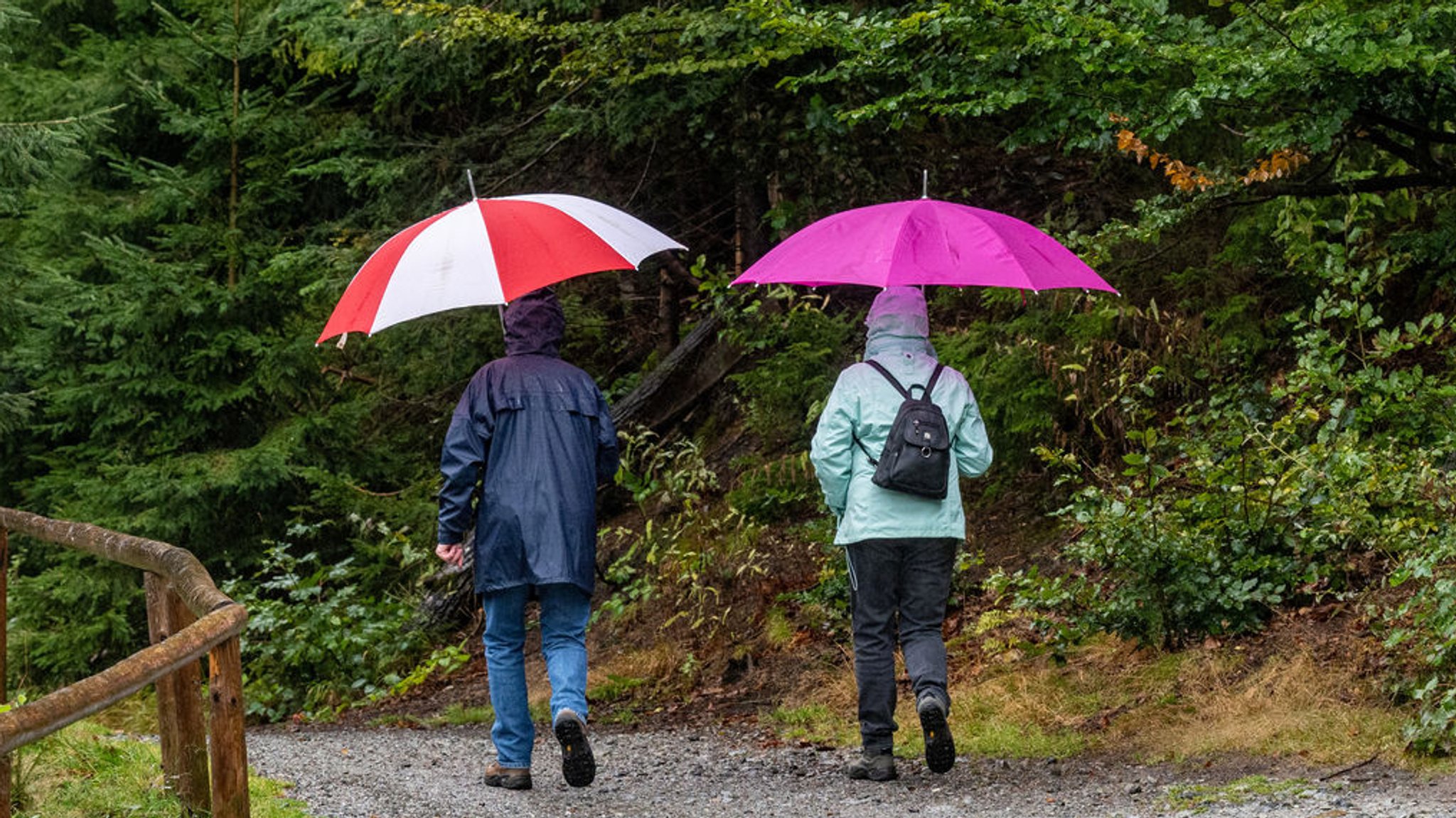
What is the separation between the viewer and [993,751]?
271 inches

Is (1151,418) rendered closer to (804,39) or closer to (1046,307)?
(1046,307)

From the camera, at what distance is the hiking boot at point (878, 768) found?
6281mm

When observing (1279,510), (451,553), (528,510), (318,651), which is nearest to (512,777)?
(451,553)

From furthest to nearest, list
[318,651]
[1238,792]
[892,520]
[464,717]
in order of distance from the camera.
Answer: [318,651] → [464,717] → [892,520] → [1238,792]

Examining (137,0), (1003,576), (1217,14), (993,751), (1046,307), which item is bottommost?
(993,751)

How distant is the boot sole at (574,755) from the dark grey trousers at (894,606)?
1.16 meters

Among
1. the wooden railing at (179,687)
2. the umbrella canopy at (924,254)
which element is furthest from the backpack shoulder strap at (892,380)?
the wooden railing at (179,687)

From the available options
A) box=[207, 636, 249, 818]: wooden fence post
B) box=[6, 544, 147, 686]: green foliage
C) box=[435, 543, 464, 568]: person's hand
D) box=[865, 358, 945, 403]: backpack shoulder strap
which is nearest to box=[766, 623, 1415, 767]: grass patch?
box=[865, 358, 945, 403]: backpack shoulder strap

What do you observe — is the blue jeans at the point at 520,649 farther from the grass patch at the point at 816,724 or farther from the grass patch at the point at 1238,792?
the grass patch at the point at 1238,792

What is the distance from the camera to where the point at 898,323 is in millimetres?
6184

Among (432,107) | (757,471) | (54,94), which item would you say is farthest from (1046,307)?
(54,94)

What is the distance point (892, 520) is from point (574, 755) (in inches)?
62.3

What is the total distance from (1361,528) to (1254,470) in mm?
774

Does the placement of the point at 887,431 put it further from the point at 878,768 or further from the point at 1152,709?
the point at 1152,709
